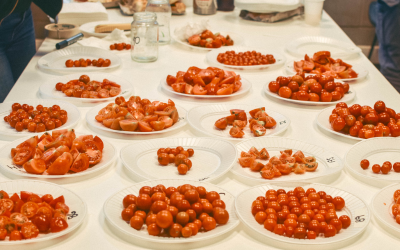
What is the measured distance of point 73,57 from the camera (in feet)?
8.38

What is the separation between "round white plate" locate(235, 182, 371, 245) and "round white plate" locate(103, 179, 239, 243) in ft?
0.10

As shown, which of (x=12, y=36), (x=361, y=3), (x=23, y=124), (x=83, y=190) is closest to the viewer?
(x=83, y=190)

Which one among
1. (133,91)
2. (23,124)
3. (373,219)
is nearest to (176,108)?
(133,91)

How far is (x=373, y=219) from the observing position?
1191 mm

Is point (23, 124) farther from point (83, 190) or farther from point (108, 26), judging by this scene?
point (108, 26)

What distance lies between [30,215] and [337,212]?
831 mm

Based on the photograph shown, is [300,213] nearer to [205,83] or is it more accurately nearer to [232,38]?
[205,83]

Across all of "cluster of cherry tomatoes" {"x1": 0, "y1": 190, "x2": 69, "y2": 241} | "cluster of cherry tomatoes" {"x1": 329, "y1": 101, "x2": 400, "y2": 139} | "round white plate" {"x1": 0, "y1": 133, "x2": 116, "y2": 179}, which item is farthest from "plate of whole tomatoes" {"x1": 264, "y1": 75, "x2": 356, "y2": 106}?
"cluster of cherry tomatoes" {"x1": 0, "y1": 190, "x2": 69, "y2": 241}

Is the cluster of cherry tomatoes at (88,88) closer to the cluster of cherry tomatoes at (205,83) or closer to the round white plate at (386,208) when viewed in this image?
the cluster of cherry tomatoes at (205,83)

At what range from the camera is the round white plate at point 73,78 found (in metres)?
1.93

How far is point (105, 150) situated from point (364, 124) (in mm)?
1036

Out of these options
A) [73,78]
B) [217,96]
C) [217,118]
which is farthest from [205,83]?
[73,78]

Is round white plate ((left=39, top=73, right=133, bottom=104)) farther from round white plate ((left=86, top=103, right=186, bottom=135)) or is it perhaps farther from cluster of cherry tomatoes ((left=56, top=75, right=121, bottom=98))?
round white plate ((left=86, top=103, right=186, bottom=135))

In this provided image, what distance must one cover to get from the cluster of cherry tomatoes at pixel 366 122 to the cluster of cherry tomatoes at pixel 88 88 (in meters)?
1.02
